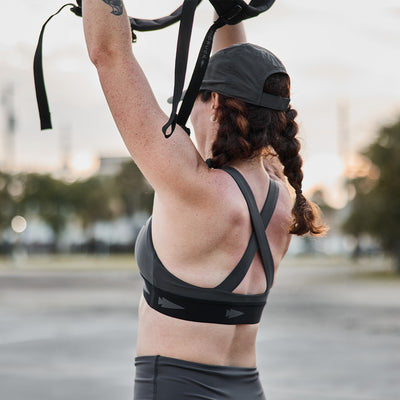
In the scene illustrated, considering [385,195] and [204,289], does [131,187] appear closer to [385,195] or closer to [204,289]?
[385,195]


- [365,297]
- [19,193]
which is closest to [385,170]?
[365,297]

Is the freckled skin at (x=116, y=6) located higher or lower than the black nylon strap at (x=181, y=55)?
higher

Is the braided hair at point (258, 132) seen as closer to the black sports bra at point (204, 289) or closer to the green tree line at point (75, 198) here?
the black sports bra at point (204, 289)

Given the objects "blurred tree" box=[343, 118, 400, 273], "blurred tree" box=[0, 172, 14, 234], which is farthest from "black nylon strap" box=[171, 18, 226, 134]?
"blurred tree" box=[0, 172, 14, 234]

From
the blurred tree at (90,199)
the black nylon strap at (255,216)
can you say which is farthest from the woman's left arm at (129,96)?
the blurred tree at (90,199)

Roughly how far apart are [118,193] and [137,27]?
249 ft

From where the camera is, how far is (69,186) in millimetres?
74125

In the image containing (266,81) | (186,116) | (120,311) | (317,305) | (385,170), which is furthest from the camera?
(385,170)

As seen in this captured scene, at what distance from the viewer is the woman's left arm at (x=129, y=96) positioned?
1.82 m

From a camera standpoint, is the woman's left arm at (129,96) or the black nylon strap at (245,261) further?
the black nylon strap at (245,261)

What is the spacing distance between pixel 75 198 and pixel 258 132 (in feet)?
239

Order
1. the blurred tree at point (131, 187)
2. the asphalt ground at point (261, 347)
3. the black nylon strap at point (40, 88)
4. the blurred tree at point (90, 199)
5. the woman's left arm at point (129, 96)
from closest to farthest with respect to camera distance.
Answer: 1. the woman's left arm at point (129, 96)
2. the black nylon strap at point (40, 88)
3. the asphalt ground at point (261, 347)
4. the blurred tree at point (90, 199)
5. the blurred tree at point (131, 187)

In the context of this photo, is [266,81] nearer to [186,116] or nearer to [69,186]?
[186,116]

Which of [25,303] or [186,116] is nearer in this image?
[186,116]
